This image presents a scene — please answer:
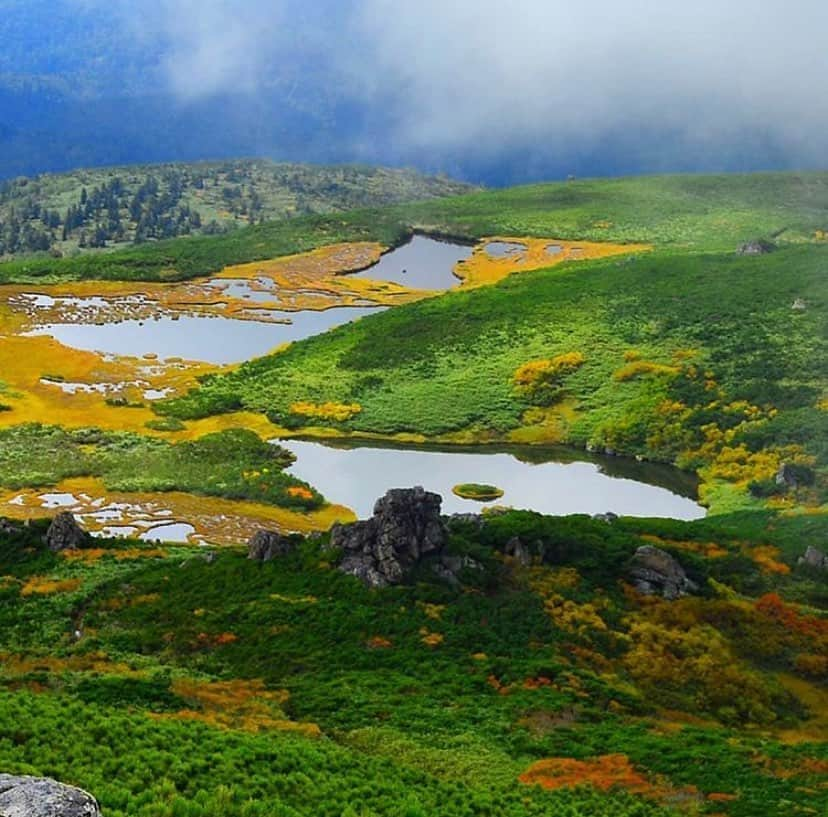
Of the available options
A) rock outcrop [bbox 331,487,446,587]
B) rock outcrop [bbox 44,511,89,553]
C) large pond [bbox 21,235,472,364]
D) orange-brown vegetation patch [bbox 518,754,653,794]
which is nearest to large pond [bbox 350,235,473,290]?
large pond [bbox 21,235,472,364]

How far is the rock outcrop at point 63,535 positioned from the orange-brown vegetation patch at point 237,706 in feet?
58.0

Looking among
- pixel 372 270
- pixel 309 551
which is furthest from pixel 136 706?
pixel 372 270

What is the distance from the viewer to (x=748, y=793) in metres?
26.5

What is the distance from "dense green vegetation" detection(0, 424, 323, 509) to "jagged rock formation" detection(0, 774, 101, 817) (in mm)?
45344

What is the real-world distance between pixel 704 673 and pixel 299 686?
13620mm

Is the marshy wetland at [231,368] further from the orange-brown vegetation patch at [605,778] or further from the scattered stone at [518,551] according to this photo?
the orange-brown vegetation patch at [605,778]

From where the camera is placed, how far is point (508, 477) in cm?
6812

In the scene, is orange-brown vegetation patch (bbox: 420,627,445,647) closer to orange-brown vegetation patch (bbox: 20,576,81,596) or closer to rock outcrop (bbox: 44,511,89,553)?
orange-brown vegetation patch (bbox: 20,576,81,596)

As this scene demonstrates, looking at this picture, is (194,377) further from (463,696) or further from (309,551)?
(463,696)

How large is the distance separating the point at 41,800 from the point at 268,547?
91.2 ft

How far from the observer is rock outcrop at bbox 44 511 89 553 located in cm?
4828

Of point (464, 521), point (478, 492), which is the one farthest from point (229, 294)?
point (464, 521)

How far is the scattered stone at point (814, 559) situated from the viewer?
46.5 m

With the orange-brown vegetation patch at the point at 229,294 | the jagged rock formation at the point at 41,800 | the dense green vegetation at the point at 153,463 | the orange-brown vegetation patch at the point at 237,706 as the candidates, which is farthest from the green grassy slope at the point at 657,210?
the jagged rock formation at the point at 41,800
